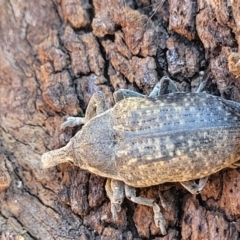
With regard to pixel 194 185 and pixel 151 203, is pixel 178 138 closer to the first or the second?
pixel 194 185

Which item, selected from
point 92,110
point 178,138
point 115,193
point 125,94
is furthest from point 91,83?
point 178,138

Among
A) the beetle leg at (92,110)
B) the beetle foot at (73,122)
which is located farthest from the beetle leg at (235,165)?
the beetle foot at (73,122)

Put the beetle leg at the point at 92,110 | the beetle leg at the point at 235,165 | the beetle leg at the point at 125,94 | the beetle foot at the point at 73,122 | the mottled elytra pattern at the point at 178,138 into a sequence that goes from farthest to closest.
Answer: the beetle foot at the point at 73,122, the beetle leg at the point at 92,110, the beetle leg at the point at 125,94, the beetle leg at the point at 235,165, the mottled elytra pattern at the point at 178,138

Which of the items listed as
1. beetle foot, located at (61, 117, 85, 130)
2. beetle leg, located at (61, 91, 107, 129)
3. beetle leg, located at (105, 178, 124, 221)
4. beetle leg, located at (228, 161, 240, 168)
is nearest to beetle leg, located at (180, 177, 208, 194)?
beetle leg, located at (228, 161, 240, 168)

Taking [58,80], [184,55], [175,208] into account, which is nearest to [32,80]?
[58,80]

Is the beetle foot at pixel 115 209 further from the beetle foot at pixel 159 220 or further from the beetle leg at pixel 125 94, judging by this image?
the beetle leg at pixel 125 94

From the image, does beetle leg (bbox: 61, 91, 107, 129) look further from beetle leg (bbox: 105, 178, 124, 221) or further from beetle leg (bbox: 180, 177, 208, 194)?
beetle leg (bbox: 180, 177, 208, 194)
